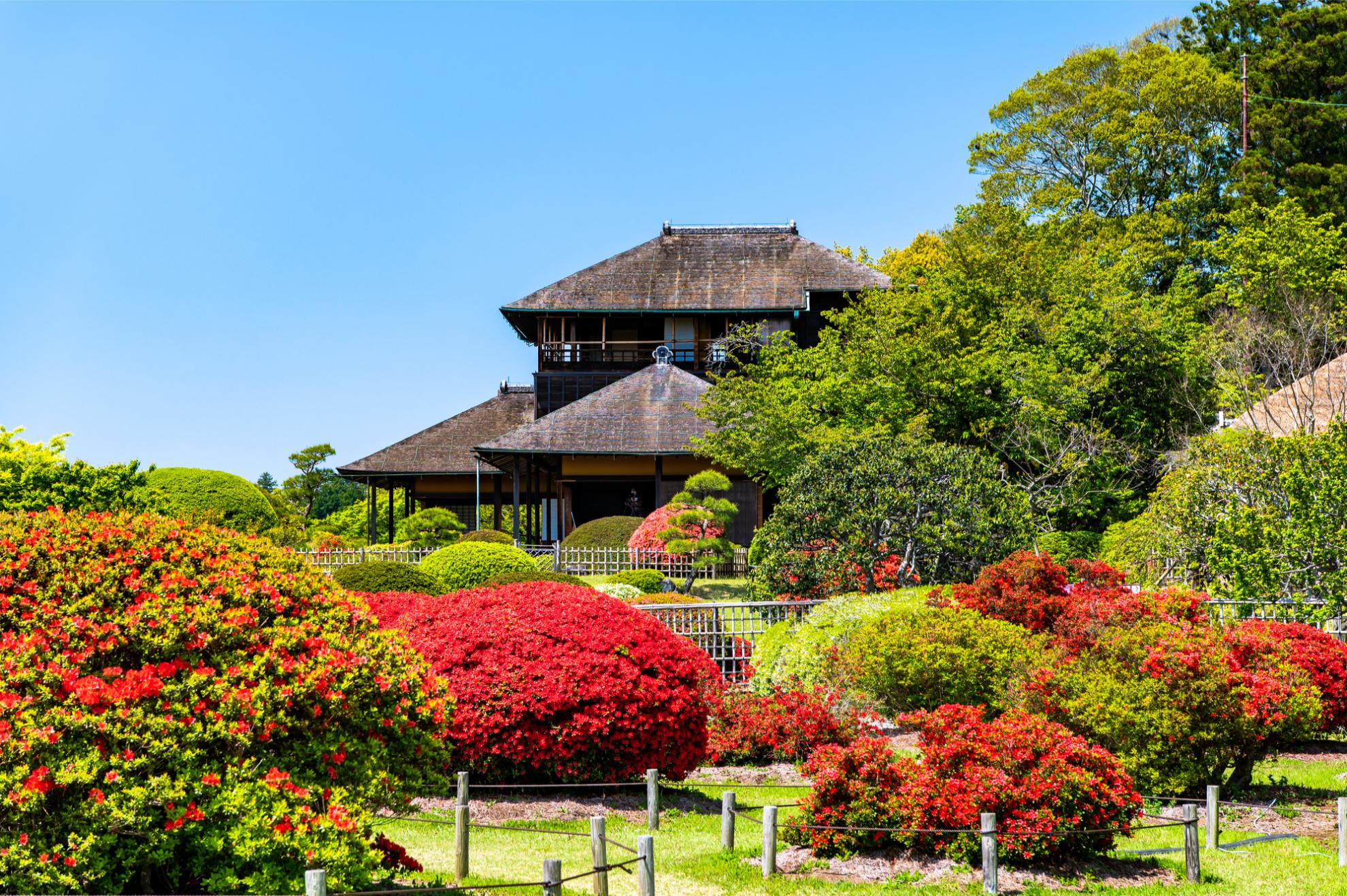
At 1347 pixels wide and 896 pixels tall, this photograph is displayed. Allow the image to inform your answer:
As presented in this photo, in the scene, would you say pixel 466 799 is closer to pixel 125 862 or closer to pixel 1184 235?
pixel 125 862

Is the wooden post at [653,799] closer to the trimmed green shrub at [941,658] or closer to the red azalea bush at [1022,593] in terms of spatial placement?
the trimmed green shrub at [941,658]

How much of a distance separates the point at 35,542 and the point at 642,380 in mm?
27902

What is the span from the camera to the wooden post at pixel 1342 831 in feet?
27.3

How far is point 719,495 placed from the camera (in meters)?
31.7

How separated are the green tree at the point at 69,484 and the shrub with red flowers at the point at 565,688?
27.7 feet

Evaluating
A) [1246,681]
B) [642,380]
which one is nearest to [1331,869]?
[1246,681]

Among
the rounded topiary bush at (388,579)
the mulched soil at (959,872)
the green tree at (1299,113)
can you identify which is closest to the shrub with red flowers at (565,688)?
the mulched soil at (959,872)

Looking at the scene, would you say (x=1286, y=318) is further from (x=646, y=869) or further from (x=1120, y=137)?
(x=646, y=869)

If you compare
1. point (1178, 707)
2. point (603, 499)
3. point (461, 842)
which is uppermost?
point (603, 499)

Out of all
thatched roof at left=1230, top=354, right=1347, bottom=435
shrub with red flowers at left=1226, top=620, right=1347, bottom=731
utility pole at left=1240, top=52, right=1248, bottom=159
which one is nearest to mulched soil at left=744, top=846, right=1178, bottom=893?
shrub with red flowers at left=1226, top=620, right=1347, bottom=731

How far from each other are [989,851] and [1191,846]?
1.57 metres

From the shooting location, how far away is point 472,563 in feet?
62.2

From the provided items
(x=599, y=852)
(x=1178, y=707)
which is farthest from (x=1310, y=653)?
(x=599, y=852)

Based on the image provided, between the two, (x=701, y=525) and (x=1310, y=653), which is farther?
(x=701, y=525)
